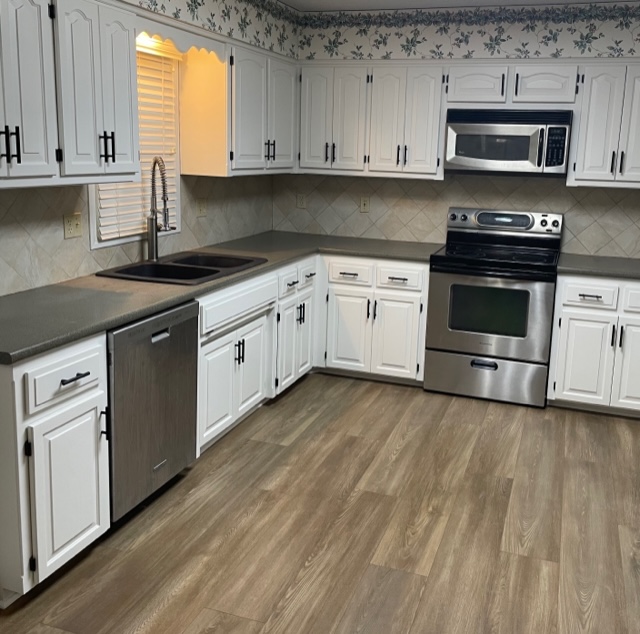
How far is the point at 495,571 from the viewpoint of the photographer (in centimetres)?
262

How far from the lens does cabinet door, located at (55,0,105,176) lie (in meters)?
2.61

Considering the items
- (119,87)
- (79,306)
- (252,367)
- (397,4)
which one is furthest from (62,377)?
(397,4)

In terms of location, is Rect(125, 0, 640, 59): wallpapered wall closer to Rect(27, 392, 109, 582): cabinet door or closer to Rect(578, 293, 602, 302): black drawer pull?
Rect(578, 293, 602, 302): black drawer pull

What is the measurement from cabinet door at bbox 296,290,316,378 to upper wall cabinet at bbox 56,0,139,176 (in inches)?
64.9

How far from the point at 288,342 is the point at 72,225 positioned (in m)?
1.52

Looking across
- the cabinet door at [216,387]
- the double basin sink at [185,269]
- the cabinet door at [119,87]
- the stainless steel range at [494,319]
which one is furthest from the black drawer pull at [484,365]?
the cabinet door at [119,87]

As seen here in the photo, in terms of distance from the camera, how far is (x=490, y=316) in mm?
4301

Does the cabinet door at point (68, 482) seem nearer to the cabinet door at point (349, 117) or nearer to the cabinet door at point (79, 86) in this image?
the cabinet door at point (79, 86)

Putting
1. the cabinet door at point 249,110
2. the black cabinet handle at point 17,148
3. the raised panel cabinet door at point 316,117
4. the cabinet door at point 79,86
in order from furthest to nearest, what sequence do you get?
the raised panel cabinet door at point 316,117
the cabinet door at point 249,110
the cabinet door at point 79,86
the black cabinet handle at point 17,148

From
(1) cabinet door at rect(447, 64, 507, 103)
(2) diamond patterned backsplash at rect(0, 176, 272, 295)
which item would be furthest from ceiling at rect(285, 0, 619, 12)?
(2) diamond patterned backsplash at rect(0, 176, 272, 295)

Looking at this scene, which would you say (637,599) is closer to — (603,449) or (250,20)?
(603,449)

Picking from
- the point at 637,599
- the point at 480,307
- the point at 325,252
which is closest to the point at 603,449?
the point at 480,307

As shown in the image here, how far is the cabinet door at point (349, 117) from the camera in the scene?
15.2ft

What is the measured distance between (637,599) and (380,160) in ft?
10.1
